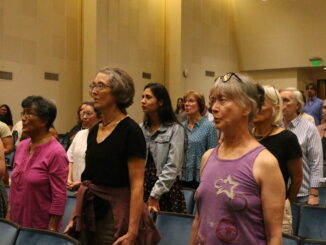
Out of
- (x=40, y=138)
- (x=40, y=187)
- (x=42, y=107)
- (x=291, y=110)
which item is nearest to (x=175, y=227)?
(x=40, y=187)

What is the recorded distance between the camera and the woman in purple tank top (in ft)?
4.93

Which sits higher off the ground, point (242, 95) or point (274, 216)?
point (242, 95)

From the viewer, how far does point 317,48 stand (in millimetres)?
11539

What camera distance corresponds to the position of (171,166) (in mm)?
3154

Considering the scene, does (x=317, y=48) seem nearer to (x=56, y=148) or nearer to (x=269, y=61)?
(x=269, y=61)

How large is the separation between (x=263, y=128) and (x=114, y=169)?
0.84 meters

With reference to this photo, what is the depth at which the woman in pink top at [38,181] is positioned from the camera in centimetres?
255

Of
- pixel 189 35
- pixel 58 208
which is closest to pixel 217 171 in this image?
pixel 58 208

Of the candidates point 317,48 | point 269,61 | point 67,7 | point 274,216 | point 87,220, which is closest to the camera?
point 274,216

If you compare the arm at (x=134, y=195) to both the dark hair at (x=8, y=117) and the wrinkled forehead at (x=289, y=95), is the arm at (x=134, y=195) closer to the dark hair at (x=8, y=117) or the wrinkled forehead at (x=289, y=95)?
the wrinkled forehead at (x=289, y=95)

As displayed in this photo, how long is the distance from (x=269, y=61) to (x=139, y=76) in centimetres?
394

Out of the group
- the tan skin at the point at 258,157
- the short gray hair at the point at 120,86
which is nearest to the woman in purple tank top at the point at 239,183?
the tan skin at the point at 258,157

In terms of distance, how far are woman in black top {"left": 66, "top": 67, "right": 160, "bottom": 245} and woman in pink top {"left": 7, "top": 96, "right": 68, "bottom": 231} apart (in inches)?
18.2

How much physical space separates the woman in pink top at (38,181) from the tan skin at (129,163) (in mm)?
543
